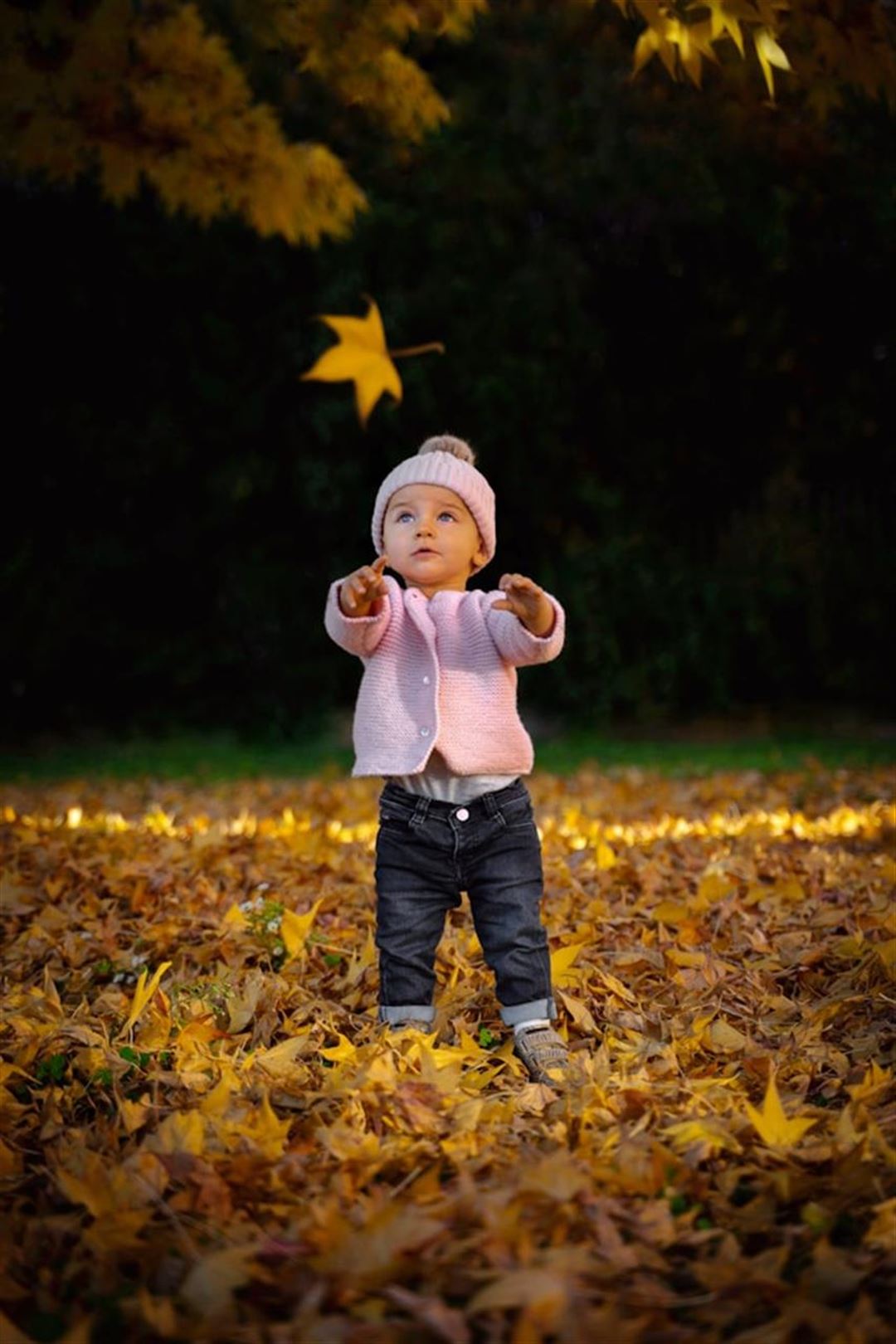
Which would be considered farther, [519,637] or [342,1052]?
[519,637]

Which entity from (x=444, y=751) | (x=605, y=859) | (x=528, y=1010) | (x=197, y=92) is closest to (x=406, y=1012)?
(x=528, y=1010)

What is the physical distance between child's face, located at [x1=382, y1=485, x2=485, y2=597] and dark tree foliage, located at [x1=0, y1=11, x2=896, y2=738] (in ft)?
26.5

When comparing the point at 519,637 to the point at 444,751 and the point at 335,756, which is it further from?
the point at 335,756

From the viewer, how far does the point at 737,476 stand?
11492 mm

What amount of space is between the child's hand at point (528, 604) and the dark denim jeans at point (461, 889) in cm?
35

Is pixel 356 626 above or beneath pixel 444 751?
above

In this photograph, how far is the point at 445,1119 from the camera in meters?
2.16

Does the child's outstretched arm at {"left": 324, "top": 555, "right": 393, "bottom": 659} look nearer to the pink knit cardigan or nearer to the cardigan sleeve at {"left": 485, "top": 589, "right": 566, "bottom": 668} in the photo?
the pink knit cardigan

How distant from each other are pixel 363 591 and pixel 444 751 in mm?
353

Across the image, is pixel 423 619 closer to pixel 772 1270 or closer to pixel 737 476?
pixel 772 1270

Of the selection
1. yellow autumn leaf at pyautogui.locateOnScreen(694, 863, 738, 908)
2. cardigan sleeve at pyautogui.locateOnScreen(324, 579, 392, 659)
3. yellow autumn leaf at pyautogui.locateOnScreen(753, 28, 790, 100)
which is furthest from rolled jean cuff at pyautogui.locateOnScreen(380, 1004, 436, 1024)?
yellow autumn leaf at pyautogui.locateOnScreen(753, 28, 790, 100)

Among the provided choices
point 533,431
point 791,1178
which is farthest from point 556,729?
point 791,1178

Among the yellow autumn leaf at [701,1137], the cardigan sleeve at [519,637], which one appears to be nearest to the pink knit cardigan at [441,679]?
the cardigan sleeve at [519,637]

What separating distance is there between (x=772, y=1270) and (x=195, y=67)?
6.00 m
